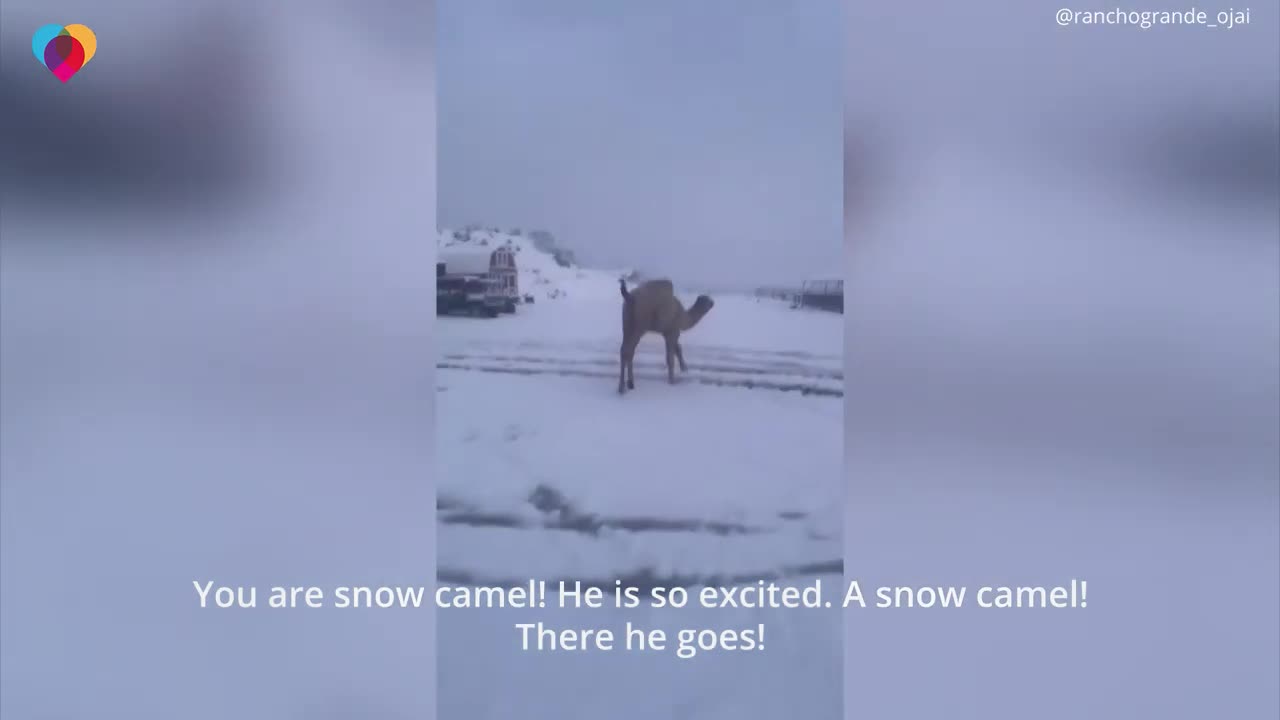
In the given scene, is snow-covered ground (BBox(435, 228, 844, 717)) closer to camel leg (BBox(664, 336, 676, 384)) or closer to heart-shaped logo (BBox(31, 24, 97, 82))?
camel leg (BBox(664, 336, 676, 384))

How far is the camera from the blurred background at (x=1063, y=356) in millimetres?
1979

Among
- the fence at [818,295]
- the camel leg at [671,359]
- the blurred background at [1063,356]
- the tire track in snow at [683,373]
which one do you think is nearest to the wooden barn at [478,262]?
the tire track in snow at [683,373]

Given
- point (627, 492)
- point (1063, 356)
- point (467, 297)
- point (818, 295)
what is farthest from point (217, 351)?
point (1063, 356)

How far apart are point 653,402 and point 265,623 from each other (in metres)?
1.10

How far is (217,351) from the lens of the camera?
2.02m

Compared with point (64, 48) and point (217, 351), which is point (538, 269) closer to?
point (217, 351)

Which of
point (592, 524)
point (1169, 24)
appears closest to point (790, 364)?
point (592, 524)

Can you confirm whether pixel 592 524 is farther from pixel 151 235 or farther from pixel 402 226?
pixel 151 235

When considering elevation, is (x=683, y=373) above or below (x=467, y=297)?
below

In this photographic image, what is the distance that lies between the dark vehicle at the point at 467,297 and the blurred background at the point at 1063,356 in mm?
866

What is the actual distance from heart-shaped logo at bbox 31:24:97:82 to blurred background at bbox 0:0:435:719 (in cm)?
3

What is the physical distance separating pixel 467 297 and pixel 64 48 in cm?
114

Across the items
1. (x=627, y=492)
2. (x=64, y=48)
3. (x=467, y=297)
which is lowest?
(x=627, y=492)

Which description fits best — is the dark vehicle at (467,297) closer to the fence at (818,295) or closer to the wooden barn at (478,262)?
the wooden barn at (478,262)
